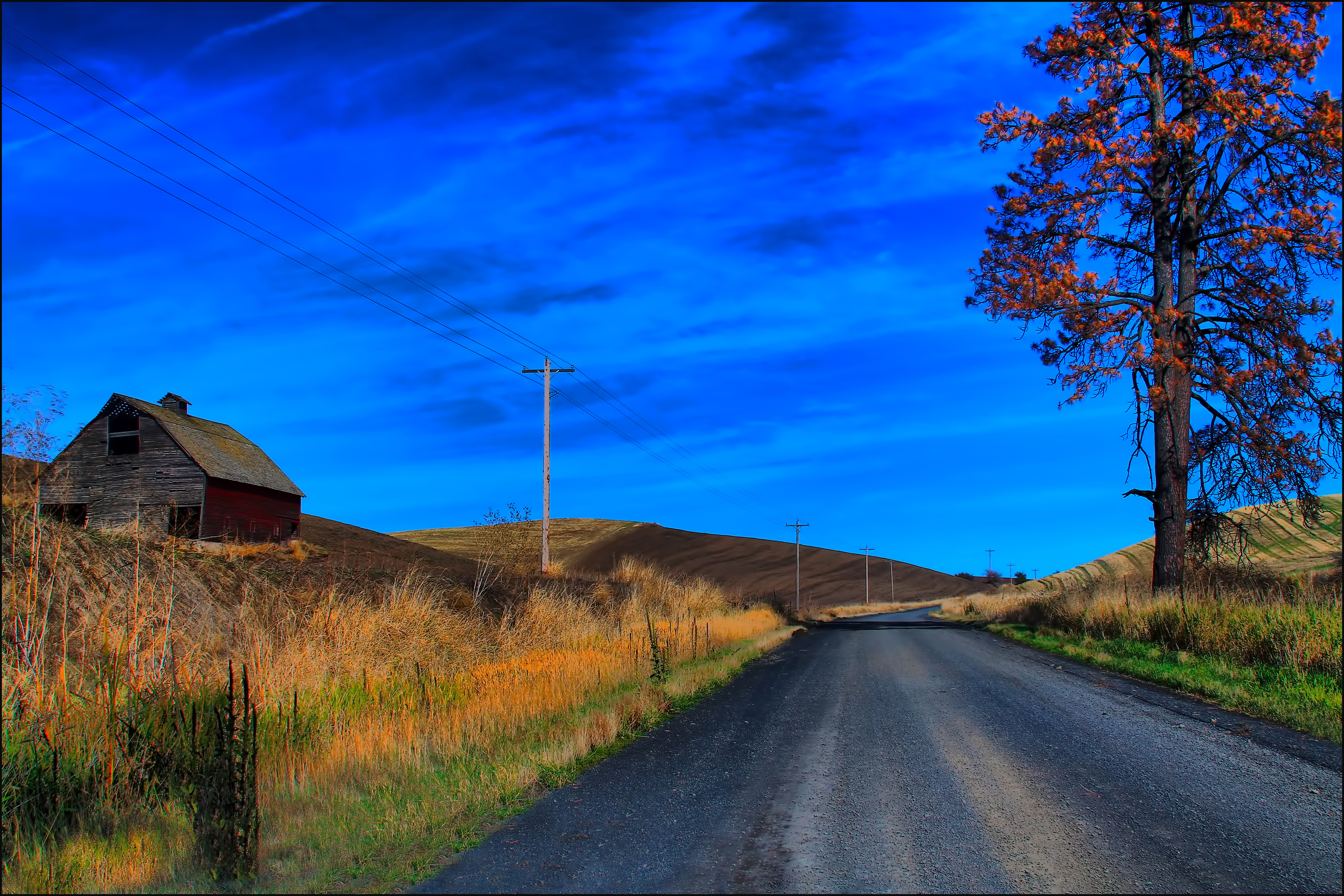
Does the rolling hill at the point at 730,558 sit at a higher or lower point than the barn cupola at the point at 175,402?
lower

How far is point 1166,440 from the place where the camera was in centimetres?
1850

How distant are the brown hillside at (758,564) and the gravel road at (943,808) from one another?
169 feet

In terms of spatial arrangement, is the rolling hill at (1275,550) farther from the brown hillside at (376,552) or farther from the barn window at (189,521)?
the barn window at (189,521)

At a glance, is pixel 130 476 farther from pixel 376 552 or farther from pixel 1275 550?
pixel 1275 550

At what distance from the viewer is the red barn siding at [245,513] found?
112ft

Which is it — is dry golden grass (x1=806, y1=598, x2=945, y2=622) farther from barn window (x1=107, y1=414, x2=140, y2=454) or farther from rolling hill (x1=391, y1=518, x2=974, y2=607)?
barn window (x1=107, y1=414, x2=140, y2=454)

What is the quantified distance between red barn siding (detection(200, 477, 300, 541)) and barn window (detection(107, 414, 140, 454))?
12.0 ft

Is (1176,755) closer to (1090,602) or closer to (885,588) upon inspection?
(1090,602)

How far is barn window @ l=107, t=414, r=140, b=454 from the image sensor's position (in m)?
34.4

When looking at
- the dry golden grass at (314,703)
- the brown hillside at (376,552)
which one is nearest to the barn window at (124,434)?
the brown hillside at (376,552)

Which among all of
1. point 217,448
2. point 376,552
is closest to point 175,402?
point 217,448

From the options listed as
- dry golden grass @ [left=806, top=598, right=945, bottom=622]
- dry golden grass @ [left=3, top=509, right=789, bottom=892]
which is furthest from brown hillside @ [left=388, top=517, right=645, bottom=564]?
dry golden grass @ [left=3, top=509, right=789, bottom=892]

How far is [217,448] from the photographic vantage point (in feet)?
120

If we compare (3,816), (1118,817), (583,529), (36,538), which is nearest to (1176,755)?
(1118,817)
